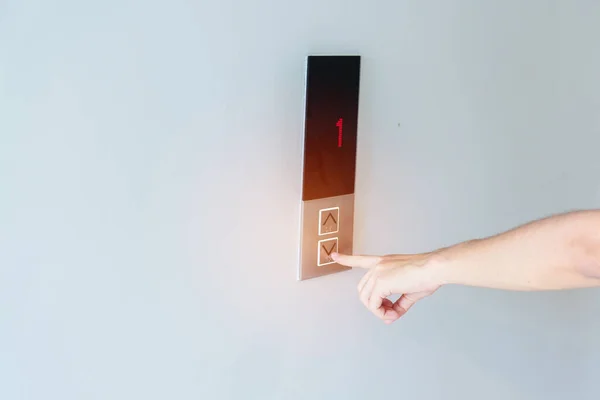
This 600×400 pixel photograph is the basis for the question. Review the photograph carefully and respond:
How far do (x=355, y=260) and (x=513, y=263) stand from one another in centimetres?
25

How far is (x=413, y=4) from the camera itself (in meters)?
1.09

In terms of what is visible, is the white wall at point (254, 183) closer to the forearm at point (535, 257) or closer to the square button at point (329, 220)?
the square button at point (329, 220)

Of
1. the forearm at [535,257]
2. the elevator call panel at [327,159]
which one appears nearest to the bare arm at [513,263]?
the forearm at [535,257]

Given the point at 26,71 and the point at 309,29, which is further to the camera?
the point at 309,29

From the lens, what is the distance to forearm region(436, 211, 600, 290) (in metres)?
0.80

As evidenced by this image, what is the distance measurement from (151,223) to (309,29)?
35 centimetres

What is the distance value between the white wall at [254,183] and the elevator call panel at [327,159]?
0.02 m

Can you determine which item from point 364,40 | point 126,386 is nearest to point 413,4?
point 364,40

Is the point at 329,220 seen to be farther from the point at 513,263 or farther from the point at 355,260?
the point at 513,263

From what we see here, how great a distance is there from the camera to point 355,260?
1022mm

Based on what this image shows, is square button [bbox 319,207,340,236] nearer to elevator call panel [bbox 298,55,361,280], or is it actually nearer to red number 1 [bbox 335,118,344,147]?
elevator call panel [bbox 298,55,361,280]

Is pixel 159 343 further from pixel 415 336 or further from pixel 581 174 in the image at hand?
pixel 581 174

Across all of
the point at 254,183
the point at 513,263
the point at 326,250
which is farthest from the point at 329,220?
the point at 513,263

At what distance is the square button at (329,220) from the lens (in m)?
1.05
